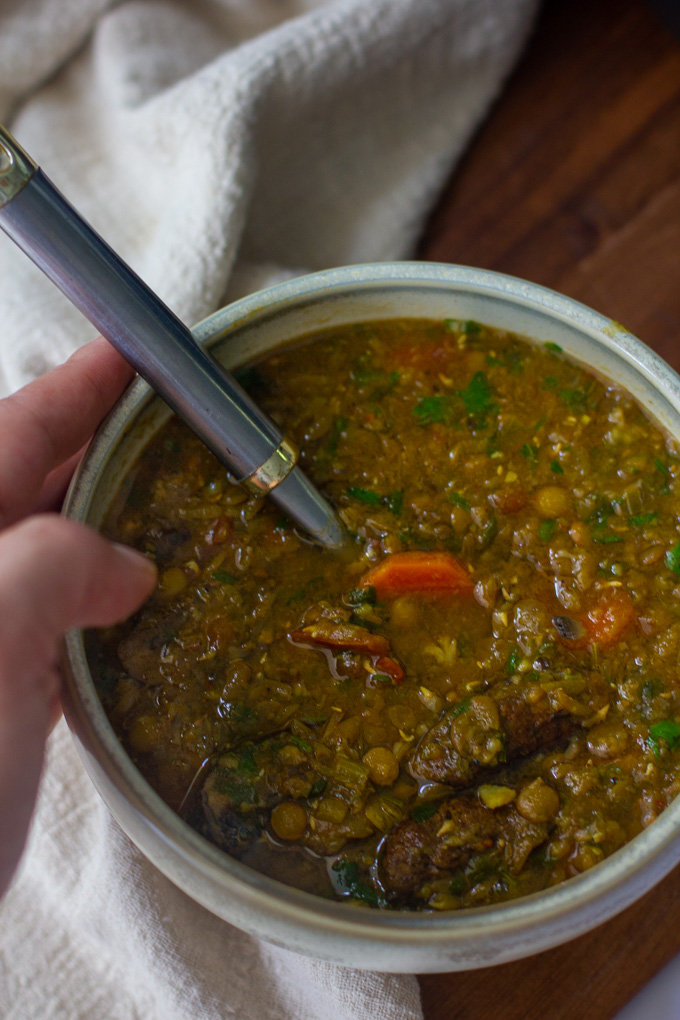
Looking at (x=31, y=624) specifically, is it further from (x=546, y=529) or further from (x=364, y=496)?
(x=546, y=529)

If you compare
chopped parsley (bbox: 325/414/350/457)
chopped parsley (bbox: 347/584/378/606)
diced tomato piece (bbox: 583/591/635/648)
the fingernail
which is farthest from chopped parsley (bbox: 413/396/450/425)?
the fingernail

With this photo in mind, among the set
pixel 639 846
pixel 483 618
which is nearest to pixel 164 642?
pixel 483 618

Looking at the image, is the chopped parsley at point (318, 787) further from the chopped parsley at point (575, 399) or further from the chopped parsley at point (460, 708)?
the chopped parsley at point (575, 399)

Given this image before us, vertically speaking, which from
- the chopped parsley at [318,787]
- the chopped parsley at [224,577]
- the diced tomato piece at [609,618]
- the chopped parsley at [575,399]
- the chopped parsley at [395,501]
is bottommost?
the diced tomato piece at [609,618]

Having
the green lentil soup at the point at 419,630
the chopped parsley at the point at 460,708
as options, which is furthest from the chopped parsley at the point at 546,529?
the chopped parsley at the point at 460,708

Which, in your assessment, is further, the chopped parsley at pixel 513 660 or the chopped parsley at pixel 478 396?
the chopped parsley at pixel 478 396

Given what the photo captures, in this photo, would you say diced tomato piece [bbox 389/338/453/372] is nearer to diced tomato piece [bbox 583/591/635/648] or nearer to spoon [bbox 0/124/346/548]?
spoon [bbox 0/124/346/548]

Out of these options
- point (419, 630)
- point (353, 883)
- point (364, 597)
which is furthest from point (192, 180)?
point (353, 883)
